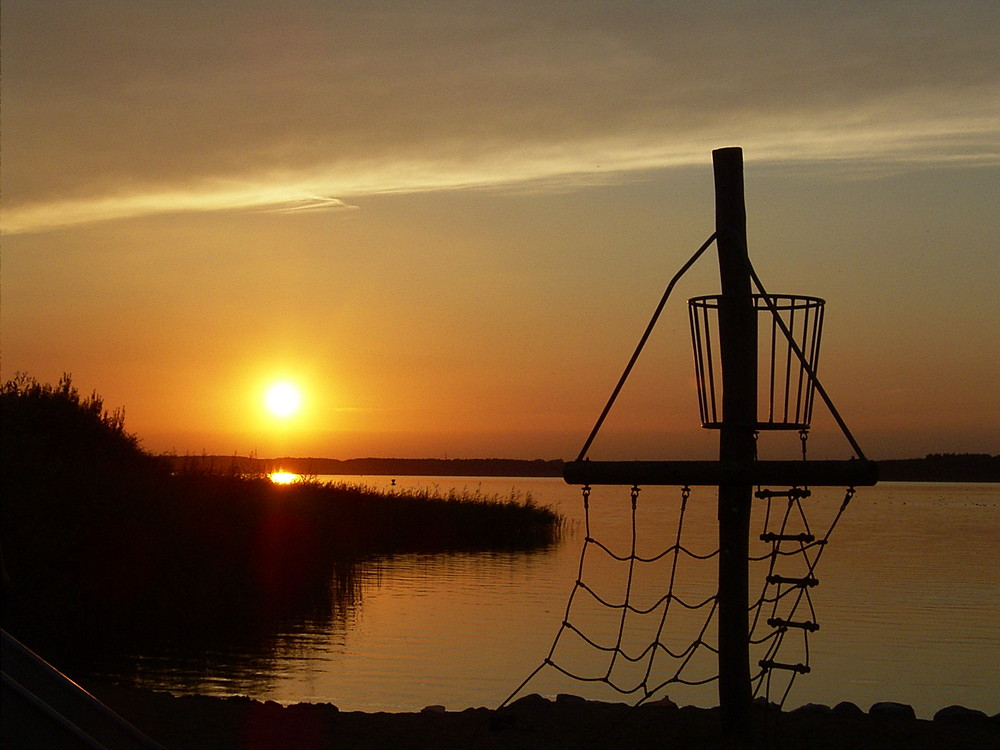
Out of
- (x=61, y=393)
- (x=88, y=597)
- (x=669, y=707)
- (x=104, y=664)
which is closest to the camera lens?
(x=669, y=707)

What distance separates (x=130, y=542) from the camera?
21141 mm

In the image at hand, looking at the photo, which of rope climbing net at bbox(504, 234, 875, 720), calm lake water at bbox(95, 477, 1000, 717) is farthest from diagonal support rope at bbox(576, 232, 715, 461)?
calm lake water at bbox(95, 477, 1000, 717)

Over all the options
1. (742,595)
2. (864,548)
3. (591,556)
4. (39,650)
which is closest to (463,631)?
(39,650)

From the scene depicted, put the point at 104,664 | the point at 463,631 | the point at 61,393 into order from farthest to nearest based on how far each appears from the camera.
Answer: the point at 61,393
the point at 463,631
the point at 104,664

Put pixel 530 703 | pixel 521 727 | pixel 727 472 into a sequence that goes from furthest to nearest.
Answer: pixel 530 703, pixel 521 727, pixel 727 472

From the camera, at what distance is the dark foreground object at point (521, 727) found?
8820mm

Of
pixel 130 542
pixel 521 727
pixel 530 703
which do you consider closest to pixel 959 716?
pixel 530 703

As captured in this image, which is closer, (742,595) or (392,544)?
(742,595)

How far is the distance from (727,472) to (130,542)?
1581 centimetres

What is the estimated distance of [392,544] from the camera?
41.5 metres

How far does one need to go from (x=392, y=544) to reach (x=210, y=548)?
17.7 metres

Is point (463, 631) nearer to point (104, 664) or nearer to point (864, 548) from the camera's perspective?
point (104, 664)

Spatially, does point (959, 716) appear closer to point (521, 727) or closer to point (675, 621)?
point (521, 727)

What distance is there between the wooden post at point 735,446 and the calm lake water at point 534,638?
6.58m
